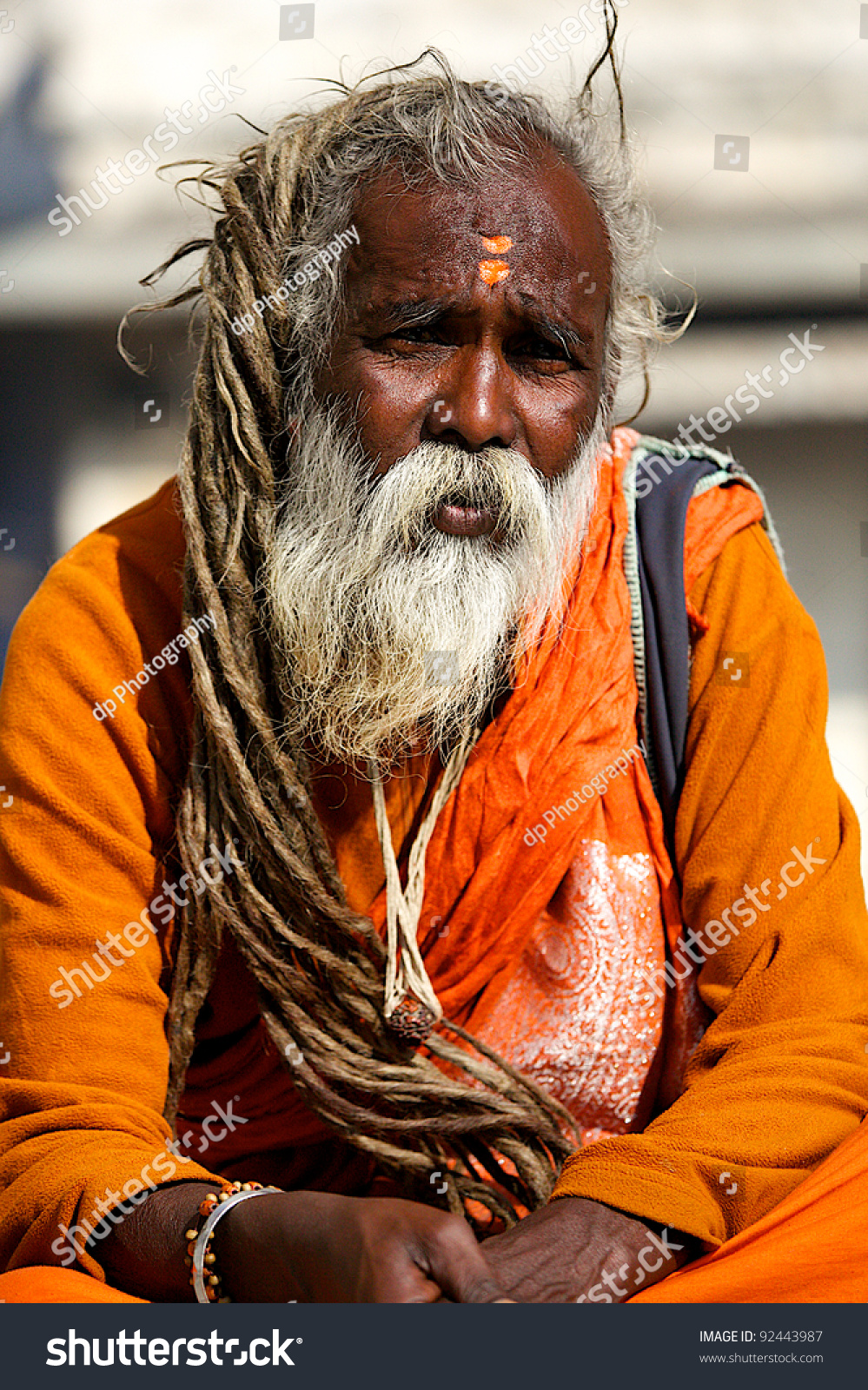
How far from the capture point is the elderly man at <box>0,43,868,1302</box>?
184 centimetres

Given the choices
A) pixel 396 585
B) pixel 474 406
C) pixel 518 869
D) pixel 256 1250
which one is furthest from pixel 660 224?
pixel 256 1250

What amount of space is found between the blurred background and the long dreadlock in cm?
206

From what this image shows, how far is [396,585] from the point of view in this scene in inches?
73.4

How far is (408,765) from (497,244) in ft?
2.71

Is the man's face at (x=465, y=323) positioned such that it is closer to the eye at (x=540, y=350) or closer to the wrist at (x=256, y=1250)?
the eye at (x=540, y=350)

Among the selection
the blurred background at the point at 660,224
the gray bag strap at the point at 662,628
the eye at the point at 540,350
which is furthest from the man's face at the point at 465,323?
the blurred background at the point at 660,224

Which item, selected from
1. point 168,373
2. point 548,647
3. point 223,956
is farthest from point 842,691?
point 223,956

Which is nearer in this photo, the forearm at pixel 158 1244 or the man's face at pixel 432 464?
the forearm at pixel 158 1244

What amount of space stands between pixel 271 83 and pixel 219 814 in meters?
3.06

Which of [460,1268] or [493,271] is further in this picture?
[493,271]

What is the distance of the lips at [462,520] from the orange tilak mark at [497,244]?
39cm

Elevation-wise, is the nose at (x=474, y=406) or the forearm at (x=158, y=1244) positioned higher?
the nose at (x=474, y=406)

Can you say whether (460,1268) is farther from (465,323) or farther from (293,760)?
(465,323)

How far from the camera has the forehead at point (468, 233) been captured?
6.12 ft
